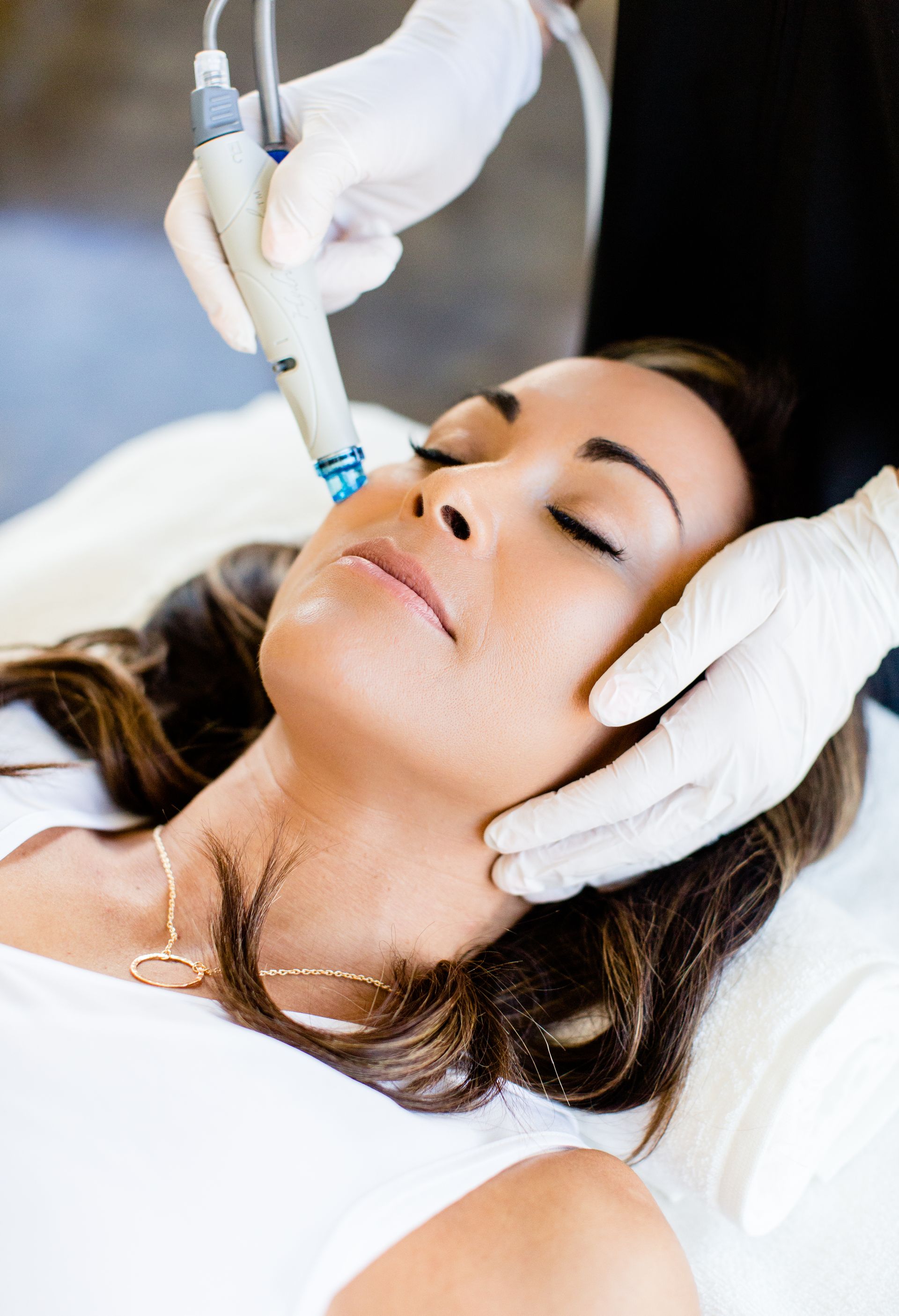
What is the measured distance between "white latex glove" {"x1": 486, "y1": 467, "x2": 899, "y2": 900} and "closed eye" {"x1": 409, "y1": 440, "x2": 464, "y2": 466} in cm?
A: 33

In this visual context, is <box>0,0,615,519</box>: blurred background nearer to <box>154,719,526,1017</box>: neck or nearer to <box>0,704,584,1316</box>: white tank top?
<box>154,719,526,1017</box>: neck

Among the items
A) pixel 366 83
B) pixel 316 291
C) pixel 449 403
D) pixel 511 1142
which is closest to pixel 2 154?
pixel 449 403

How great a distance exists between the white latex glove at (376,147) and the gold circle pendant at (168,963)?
0.71 m

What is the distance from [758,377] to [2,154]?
298 cm

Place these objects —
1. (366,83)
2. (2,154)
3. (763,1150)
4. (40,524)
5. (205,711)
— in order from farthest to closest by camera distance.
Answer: (2,154), (40,524), (205,711), (366,83), (763,1150)

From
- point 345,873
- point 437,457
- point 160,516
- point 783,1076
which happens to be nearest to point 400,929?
point 345,873

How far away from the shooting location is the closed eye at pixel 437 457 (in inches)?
47.9

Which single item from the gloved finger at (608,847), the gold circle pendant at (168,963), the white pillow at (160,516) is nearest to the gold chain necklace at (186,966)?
the gold circle pendant at (168,963)

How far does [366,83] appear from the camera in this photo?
4.31 feet

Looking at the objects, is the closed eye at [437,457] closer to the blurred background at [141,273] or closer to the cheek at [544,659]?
the cheek at [544,659]

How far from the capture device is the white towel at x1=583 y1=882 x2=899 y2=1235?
1.12 meters

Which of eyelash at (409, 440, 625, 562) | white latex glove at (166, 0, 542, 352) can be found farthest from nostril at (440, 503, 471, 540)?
white latex glove at (166, 0, 542, 352)

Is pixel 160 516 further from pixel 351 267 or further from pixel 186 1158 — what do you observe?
pixel 186 1158

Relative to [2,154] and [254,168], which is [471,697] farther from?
[2,154]
